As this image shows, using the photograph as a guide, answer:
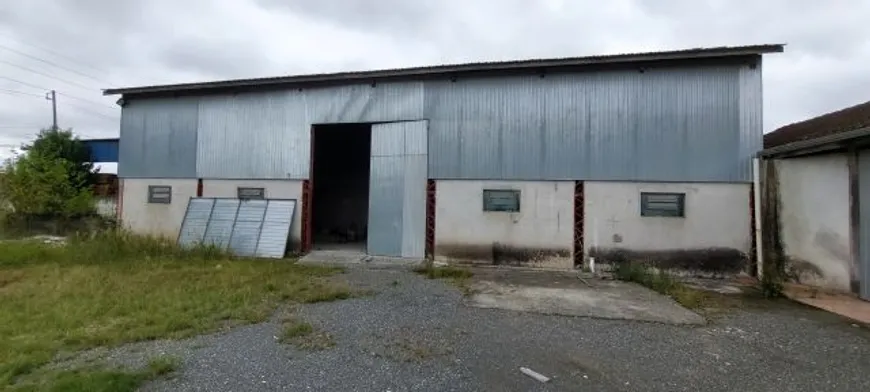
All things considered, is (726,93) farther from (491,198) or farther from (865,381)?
(865,381)

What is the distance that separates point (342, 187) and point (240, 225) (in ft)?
18.4

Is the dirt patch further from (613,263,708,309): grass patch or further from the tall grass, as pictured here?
the tall grass

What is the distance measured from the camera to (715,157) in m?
9.82

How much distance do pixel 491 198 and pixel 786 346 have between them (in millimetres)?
6607

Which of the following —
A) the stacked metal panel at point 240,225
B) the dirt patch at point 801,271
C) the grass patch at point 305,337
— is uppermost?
the stacked metal panel at point 240,225

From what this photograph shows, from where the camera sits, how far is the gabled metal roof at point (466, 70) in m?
9.62

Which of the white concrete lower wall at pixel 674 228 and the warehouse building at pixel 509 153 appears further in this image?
the warehouse building at pixel 509 153

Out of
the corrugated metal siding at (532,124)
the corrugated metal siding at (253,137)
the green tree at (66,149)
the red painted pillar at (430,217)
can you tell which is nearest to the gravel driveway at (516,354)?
the corrugated metal siding at (532,124)

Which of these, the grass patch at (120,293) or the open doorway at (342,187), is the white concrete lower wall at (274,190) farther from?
the open doorway at (342,187)

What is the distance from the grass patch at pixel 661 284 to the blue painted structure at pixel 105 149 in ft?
77.3

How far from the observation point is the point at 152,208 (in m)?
13.3

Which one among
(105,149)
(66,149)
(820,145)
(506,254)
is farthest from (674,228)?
(105,149)

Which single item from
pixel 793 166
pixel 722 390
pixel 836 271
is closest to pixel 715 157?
pixel 793 166

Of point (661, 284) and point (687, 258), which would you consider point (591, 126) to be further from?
point (661, 284)
